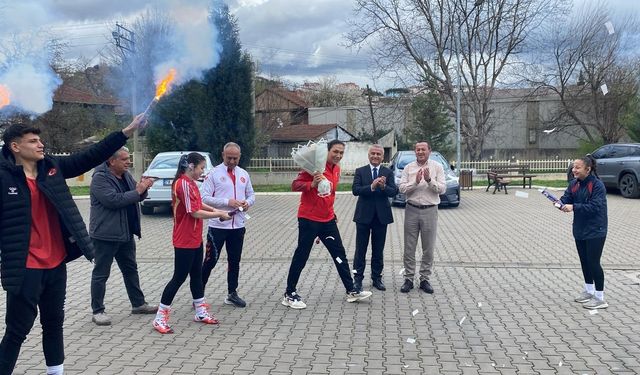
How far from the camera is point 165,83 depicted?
5.29 m

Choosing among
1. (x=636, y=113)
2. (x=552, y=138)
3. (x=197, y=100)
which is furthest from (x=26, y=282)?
(x=552, y=138)

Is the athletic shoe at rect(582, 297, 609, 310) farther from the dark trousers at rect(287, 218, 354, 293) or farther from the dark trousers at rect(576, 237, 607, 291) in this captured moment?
the dark trousers at rect(287, 218, 354, 293)

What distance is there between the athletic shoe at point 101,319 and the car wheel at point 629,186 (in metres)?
17.9

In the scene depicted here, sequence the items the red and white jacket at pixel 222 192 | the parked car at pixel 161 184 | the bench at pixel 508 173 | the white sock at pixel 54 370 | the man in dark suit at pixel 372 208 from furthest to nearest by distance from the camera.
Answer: the bench at pixel 508 173, the parked car at pixel 161 184, the man in dark suit at pixel 372 208, the red and white jacket at pixel 222 192, the white sock at pixel 54 370

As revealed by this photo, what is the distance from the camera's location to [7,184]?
396 cm

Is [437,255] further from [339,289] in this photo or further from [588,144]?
[588,144]

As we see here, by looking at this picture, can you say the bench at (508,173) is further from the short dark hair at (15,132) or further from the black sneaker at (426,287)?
the short dark hair at (15,132)

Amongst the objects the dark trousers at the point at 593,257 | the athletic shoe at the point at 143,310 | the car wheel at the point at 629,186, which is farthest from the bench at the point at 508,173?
the athletic shoe at the point at 143,310

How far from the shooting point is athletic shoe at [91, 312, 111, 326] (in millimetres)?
6096

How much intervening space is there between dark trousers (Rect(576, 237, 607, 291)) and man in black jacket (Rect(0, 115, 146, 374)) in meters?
5.20

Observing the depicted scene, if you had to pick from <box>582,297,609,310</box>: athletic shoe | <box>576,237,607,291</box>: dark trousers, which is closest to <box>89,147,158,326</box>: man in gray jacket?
<box>576,237,607,291</box>: dark trousers

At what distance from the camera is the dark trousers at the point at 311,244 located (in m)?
6.66

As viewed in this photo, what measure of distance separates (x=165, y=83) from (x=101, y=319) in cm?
265

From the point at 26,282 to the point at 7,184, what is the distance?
2.26ft
